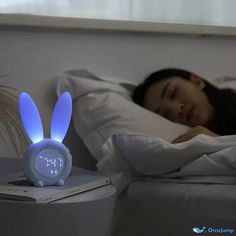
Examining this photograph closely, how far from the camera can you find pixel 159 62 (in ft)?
4.85

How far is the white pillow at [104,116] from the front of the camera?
1192mm

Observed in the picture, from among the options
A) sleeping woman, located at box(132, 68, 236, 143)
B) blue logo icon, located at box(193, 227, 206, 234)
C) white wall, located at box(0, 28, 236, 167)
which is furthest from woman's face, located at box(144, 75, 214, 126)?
blue logo icon, located at box(193, 227, 206, 234)

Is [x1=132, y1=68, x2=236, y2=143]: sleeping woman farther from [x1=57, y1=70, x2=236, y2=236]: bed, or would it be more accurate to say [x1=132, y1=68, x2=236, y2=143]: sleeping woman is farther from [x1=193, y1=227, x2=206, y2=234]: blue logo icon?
[x1=193, y1=227, x2=206, y2=234]: blue logo icon

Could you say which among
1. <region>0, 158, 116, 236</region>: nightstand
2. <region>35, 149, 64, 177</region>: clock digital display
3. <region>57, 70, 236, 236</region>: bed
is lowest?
<region>57, 70, 236, 236</region>: bed

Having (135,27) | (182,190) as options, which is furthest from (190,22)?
(182,190)

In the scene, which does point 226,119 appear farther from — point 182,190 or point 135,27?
point 182,190

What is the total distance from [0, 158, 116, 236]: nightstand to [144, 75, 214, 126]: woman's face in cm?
66

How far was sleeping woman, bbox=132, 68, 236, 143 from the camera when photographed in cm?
131

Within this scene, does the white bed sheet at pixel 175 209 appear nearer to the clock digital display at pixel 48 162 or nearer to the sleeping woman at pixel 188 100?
the clock digital display at pixel 48 162

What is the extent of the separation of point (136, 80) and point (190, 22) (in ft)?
0.83

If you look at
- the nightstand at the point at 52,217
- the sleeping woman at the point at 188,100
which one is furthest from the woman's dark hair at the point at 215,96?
the nightstand at the point at 52,217

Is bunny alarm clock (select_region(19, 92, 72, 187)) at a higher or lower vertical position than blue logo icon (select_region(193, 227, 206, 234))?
higher

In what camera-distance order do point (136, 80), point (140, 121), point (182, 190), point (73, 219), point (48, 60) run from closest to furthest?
point (73, 219) < point (182, 190) < point (140, 121) < point (48, 60) < point (136, 80)

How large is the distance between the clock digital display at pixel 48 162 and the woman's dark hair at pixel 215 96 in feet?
2.06
